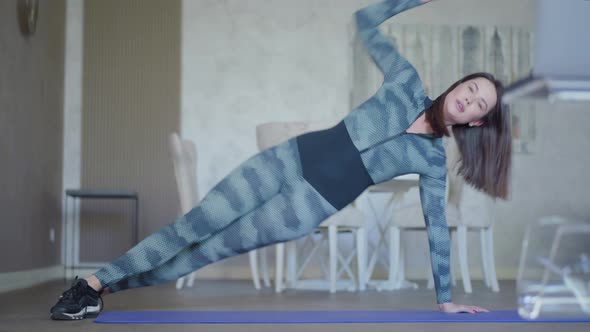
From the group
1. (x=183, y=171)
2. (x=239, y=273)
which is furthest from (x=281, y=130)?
(x=239, y=273)

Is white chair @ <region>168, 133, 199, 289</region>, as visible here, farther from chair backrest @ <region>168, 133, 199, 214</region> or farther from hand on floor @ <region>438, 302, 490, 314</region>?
hand on floor @ <region>438, 302, 490, 314</region>

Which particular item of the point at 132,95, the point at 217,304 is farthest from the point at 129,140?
the point at 217,304

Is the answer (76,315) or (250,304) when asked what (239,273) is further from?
(76,315)

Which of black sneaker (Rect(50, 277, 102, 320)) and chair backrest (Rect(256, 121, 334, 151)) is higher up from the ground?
chair backrest (Rect(256, 121, 334, 151))

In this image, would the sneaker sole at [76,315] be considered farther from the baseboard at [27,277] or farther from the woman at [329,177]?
the baseboard at [27,277]

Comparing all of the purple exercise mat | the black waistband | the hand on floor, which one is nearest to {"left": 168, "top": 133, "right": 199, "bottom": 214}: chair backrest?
the purple exercise mat

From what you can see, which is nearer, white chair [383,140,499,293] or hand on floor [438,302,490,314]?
hand on floor [438,302,490,314]

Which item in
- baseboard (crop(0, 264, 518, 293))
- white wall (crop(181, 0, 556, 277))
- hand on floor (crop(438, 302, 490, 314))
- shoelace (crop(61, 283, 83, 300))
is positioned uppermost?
white wall (crop(181, 0, 556, 277))

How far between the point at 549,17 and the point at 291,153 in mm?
1269

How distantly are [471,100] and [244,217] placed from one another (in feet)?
3.14

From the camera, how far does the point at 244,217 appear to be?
9.74 ft

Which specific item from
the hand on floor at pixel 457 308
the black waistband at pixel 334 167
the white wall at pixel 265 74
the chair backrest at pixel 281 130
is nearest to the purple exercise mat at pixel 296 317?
the hand on floor at pixel 457 308

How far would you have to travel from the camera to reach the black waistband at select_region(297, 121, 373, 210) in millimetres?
2932

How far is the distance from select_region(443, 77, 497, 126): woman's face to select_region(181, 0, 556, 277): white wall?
4.37 metres
